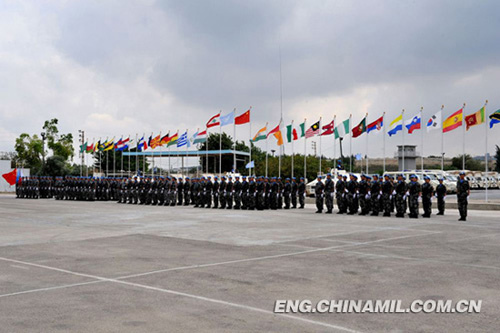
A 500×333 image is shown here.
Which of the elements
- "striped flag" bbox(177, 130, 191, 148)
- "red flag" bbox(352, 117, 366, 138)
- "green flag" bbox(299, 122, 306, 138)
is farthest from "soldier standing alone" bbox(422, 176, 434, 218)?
"striped flag" bbox(177, 130, 191, 148)

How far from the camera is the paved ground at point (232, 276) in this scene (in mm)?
5535

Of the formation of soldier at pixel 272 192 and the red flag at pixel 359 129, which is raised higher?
the red flag at pixel 359 129

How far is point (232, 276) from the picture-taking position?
26.4ft

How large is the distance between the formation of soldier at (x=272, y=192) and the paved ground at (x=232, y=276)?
5.46 m

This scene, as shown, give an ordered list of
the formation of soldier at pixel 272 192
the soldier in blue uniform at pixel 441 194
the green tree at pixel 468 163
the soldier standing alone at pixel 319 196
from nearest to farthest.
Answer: the formation of soldier at pixel 272 192, the soldier in blue uniform at pixel 441 194, the soldier standing alone at pixel 319 196, the green tree at pixel 468 163

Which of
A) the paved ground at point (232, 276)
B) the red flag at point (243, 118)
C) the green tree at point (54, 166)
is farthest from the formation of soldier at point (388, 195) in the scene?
the green tree at point (54, 166)

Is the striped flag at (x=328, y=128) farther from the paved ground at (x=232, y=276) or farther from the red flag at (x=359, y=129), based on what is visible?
the paved ground at (x=232, y=276)

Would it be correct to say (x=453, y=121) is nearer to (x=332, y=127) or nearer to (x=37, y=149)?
(x=332, y=127)

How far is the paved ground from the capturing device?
18.2ft

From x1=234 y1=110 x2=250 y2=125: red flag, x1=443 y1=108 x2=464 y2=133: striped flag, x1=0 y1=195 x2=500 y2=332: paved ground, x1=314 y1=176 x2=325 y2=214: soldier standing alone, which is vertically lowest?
x1=0 y1=195 x2=500 y2=332: paved ground

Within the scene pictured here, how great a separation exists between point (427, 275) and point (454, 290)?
3.55 feet

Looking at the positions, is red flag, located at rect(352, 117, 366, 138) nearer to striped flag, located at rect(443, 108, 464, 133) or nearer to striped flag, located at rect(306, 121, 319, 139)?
striped flag, located at rect(306, 121, 319, 139)

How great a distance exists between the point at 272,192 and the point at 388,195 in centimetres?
641

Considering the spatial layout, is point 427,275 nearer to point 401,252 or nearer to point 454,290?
point 454,290
